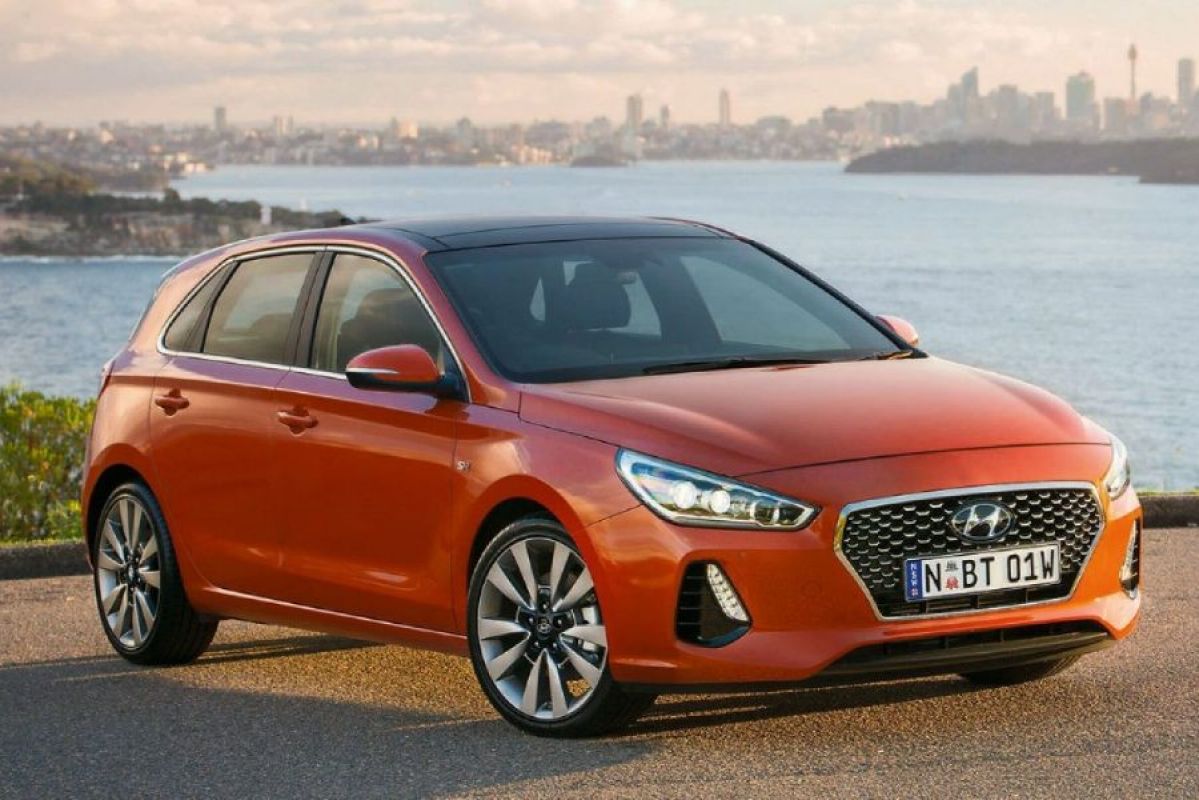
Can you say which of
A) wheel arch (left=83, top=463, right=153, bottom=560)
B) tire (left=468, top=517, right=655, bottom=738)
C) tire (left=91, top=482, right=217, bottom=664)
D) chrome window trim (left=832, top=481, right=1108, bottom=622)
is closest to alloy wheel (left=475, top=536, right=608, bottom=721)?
tire (left=468, top=517, right=655, bottom=738)

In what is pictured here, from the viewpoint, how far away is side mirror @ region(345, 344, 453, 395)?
283 inches

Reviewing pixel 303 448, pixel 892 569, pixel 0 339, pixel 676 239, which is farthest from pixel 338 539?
pixel 0 339

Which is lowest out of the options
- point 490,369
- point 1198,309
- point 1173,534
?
point 1198,309

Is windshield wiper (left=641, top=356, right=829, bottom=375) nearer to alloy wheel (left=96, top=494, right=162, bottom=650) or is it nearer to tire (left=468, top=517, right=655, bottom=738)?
tire (left=468, top=517, right=655, bottom=738)

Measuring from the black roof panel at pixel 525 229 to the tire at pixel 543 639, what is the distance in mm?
1380

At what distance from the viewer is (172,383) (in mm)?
8766

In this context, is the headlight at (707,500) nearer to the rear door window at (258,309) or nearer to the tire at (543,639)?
the tire at (543,639)

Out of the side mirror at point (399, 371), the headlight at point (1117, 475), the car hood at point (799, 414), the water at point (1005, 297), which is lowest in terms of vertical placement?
the water at point (1005, 297)

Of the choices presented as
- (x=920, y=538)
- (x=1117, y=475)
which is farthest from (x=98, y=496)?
(x=1117, y=475)

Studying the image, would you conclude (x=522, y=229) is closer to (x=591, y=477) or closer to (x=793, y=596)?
(x=591, y=477)

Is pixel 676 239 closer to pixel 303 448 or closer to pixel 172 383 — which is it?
pixel 303 448

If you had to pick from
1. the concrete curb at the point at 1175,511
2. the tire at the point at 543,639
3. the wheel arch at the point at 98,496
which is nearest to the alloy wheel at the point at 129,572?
the wheel arch at the point at 98,496

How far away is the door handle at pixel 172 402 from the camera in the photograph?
8.63 m

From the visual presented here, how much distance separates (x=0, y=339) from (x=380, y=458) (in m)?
97.7
